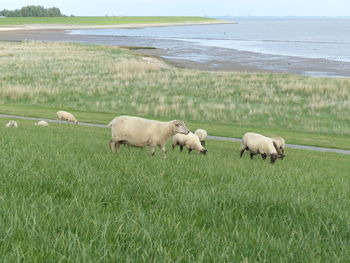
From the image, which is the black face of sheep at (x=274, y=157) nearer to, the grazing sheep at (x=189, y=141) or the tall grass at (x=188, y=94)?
the grazing sheep at (x=189, y=141)

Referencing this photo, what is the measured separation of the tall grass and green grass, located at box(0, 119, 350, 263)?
2605cm

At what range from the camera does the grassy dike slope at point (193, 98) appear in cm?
3134

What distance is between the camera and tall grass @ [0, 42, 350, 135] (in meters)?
34.0

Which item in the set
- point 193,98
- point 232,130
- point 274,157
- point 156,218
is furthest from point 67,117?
point 156,218

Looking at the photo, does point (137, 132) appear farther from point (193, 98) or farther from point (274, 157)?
point (193, 98)

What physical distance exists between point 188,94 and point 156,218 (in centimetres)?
3940

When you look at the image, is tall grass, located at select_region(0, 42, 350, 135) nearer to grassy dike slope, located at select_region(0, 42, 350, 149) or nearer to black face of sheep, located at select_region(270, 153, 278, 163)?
grassy dike slope, located at select_region(0, 42, 350, 149)

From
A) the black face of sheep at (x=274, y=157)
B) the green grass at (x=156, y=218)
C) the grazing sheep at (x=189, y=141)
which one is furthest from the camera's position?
the grazing sheep at (x=189, y=141)

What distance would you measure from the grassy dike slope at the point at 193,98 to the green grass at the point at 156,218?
65.4 feet

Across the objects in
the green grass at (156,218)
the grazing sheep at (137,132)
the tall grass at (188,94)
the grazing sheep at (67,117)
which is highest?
the green grass at (156,218)

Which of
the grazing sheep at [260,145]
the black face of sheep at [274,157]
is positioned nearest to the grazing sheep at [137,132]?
the black face of sheep at [274,157]

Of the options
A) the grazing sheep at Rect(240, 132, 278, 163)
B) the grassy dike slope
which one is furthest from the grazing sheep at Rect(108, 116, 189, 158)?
the grassy dike slope

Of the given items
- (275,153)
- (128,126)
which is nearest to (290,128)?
(275,153)

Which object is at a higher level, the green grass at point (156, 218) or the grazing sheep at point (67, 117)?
the green grass at point (156, 218)
